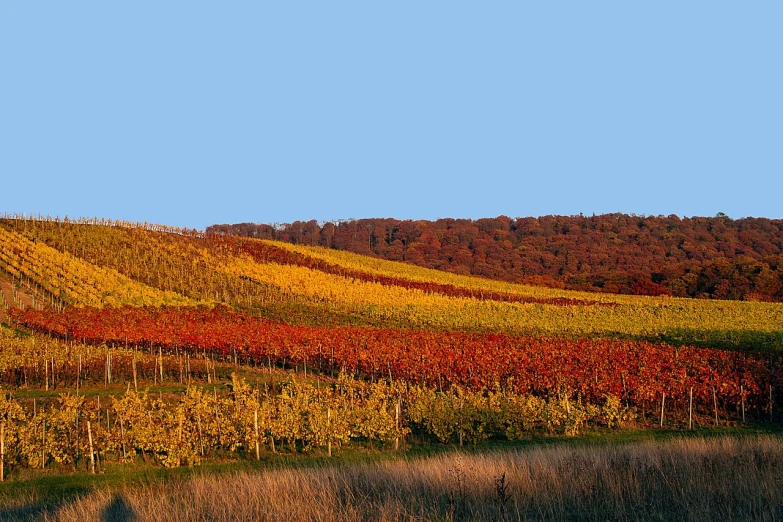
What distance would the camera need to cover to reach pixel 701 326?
1903 inches

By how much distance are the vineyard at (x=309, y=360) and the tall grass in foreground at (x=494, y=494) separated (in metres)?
8.60

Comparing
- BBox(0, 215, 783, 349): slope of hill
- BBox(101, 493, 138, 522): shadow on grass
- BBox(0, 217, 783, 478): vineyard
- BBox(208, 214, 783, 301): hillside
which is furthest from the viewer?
BBox(208, 214, 783, 301): hillside

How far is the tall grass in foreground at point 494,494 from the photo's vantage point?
7.78m

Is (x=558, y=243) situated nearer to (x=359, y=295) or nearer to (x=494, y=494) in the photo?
(x=359, y=295)

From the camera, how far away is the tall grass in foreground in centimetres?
778

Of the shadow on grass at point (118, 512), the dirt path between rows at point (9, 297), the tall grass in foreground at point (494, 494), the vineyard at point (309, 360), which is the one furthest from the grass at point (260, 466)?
the dirt path between rows at point (9, 297)

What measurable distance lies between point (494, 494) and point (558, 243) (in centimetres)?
12607

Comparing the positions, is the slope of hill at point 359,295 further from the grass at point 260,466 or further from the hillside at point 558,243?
the hillside at point 558,243

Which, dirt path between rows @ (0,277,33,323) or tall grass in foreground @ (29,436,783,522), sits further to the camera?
dirt path between rows @ (0,277,33,323)

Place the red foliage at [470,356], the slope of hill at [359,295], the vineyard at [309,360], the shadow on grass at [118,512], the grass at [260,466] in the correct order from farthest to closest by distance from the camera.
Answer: the slope of hill at [359,295]
the red foliage at [470,356]
the vineyard at [309,360]
the grass at [260,466]
the shadow on grass at [118,512]

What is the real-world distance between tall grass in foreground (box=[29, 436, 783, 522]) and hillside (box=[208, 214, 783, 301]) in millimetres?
91179

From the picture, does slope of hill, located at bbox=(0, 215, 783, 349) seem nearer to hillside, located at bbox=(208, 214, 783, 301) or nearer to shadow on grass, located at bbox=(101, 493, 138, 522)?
hillside, located at bbox=(208, 214, 783, 301)

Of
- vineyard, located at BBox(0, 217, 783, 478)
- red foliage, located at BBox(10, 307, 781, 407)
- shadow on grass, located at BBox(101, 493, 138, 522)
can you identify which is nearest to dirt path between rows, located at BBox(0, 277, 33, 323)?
vineyard, located at BBox(0, 217, 783, 478)

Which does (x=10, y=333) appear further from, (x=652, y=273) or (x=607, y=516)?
(x=652, y=273)
